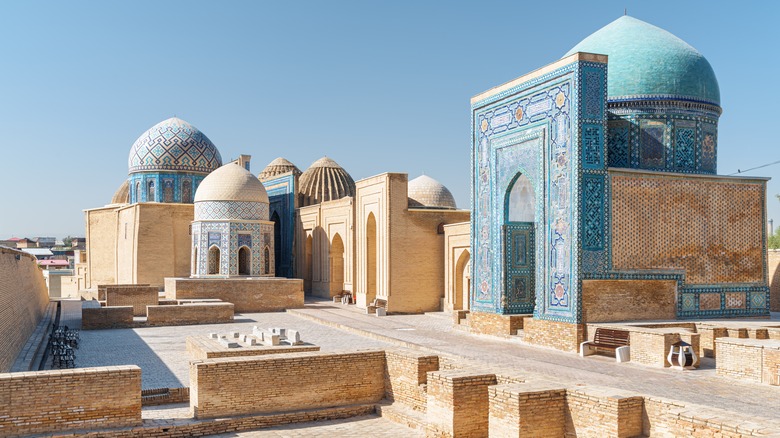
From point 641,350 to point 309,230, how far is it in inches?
660

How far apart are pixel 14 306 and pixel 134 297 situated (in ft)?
22.2

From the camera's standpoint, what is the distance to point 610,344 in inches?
423

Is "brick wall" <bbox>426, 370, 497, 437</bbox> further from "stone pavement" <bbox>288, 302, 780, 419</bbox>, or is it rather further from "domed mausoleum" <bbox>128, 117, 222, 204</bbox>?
"domed mausoleum" <bbox>128, 117, 222, 204</bbox>

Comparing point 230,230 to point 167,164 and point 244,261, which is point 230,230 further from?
point 167,164

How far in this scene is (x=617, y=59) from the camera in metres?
13.6

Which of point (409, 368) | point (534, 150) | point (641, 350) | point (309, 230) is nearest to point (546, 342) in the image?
point (641, 350)

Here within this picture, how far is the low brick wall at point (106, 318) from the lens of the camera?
637 inches

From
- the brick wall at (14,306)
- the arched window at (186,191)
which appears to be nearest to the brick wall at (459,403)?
the brick wall at (14,306)

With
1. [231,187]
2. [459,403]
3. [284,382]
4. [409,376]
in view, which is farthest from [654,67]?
[231,187]

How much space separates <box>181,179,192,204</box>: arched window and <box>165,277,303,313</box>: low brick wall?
23.1 feet

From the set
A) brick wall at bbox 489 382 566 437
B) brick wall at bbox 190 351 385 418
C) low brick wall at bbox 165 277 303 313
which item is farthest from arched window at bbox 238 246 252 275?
brick wall at bbox 489 382 566 437

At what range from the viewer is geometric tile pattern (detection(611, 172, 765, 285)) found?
1186 centimetres

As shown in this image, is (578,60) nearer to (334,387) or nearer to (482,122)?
(482,122)

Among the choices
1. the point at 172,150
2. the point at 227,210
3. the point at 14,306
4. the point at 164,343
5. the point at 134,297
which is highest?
the point at 172,150
